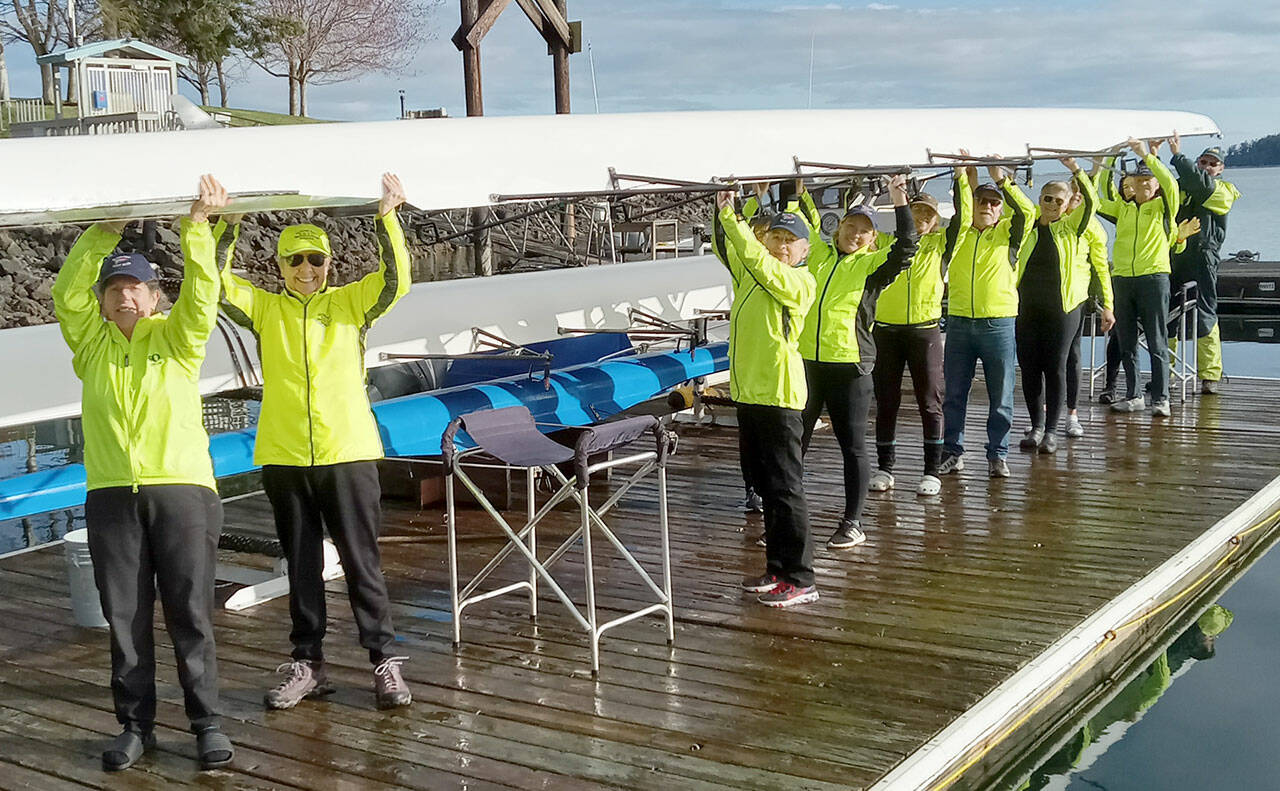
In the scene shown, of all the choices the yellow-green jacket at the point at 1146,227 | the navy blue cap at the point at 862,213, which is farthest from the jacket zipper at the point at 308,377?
the yellow-green jacket at the point at 1146,227

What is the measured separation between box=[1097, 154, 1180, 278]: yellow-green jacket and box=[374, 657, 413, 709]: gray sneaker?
6.51 m

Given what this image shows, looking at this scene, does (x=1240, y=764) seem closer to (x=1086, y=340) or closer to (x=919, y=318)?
(x=919, y=318)

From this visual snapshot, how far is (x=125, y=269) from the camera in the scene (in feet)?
12.2

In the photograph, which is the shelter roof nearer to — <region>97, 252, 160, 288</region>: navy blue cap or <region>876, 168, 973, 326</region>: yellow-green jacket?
<region>876, 168, 973, 326</region>: yellow-green jacket

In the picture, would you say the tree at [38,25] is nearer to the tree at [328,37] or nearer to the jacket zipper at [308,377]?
the tree at [328,37]

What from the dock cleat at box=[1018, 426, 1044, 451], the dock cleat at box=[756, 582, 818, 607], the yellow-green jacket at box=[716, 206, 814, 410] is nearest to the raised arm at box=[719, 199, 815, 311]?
the yellow-green jacket at box=[716, 206, 814, 410]

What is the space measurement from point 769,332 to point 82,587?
3.01m

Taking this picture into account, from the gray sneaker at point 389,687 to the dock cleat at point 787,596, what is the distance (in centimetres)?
167

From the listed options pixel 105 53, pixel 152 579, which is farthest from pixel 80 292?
pixel 105 53

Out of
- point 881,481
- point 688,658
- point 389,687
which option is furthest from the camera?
point 881,481

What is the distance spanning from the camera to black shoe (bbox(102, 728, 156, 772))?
3850 mm

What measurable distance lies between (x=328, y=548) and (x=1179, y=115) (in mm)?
9843

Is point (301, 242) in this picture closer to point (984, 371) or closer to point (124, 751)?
point (124, 751)

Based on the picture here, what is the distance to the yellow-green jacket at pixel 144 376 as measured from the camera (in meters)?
3.68
